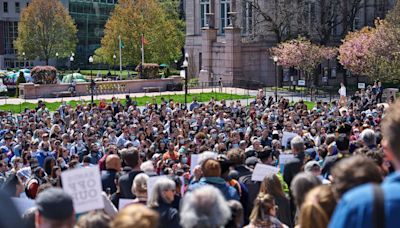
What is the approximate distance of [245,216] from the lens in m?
9.91

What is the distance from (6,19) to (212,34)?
5038 cm

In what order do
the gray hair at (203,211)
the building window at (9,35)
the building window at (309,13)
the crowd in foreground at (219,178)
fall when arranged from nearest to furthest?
the crowd in foreground at (219,178) < the gray hair at (203,211) < the building window at (309,13) < the building window at (9,35)

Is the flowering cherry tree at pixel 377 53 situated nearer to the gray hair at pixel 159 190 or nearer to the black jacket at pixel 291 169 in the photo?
the black jacket at pixel 291 169

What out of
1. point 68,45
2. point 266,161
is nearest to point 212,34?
point 68,45

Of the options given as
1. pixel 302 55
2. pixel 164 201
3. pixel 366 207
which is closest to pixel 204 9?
pixel 302 55

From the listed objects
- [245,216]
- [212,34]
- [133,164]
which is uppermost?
[212,34]

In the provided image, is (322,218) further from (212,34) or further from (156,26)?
(156,26)

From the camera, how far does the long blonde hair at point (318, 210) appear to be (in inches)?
214

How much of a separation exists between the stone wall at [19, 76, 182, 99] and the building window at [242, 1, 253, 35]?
8193mm

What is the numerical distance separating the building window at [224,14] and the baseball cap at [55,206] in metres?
58.5

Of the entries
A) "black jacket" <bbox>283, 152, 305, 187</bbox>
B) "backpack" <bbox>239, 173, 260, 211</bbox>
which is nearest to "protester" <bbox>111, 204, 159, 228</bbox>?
"backpack" <bbox>239, 173, 260, 211</bbox>

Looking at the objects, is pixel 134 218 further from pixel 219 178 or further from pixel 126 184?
pixel 126 184

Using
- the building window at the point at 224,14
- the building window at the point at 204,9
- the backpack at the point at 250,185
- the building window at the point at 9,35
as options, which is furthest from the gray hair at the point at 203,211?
the building window at the point at 9,35

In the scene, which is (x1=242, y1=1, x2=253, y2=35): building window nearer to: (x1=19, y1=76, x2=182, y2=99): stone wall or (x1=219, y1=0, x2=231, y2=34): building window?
(x1=219, y1=0, x2=231, y2=34): building window
